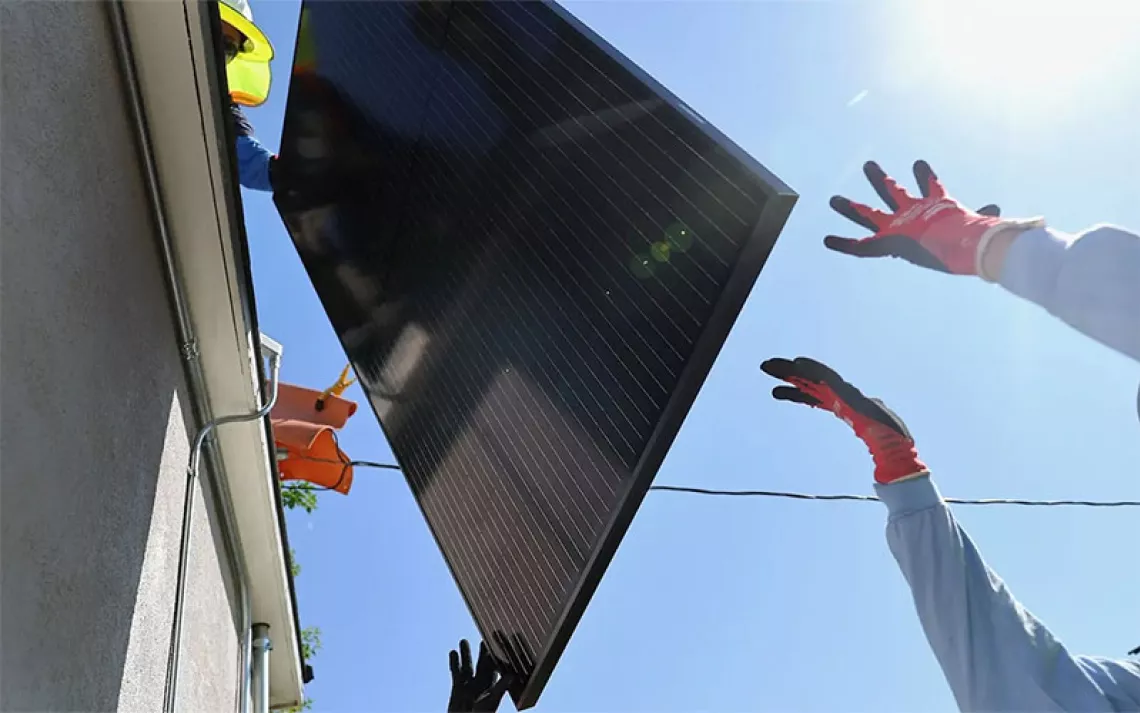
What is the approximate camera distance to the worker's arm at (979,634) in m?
2.32

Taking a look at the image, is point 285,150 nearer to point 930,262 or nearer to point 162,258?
point 162,258

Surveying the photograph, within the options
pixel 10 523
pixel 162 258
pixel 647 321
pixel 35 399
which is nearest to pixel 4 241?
pixel 35 399

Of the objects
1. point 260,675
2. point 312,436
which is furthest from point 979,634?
point 312,436

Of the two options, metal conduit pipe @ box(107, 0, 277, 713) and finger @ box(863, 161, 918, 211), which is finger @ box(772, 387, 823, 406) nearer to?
finger @ box(863, 161, 918, 211)

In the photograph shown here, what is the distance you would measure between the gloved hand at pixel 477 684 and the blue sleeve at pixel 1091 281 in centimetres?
259

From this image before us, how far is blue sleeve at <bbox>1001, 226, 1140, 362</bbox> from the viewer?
187 centimetres

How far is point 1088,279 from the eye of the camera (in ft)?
6.52

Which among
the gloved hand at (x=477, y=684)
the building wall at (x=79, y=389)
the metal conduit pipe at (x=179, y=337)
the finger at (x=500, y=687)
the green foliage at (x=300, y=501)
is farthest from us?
the green foliage at (x=300, y=501)

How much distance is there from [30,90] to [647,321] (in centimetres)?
168

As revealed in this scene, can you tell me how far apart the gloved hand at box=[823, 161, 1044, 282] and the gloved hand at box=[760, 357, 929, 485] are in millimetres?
506

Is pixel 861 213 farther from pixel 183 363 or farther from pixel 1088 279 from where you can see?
pixel 183 363

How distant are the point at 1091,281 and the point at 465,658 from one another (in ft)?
11.4

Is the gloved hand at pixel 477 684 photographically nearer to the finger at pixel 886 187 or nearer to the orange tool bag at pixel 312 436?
the orange tool bag at pixel 312 436

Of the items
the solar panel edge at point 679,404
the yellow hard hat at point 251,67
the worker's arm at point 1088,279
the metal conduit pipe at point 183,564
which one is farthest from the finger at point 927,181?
the yellow hard hat at point 251,67
